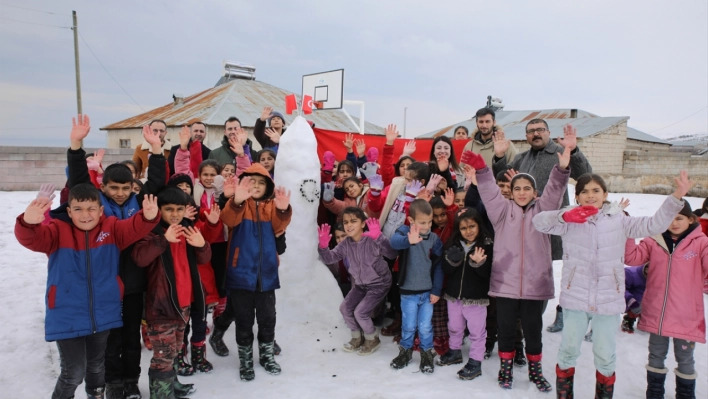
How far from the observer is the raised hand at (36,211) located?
238cm

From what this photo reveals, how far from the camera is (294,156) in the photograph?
4.34 meters

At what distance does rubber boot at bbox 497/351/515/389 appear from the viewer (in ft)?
11.1

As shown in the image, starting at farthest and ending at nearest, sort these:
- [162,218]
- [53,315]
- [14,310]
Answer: [14,310] → [162,218] → [53,315]

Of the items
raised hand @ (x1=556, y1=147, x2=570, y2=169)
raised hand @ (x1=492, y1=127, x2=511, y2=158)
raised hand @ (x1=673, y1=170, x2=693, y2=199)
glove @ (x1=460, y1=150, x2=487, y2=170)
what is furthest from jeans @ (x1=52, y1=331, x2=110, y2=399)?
raised hand @ (x1=673, y1=170, x2=693, y2=199)

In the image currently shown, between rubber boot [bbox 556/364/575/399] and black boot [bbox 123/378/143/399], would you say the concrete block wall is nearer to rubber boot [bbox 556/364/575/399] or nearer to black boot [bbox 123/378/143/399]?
black boot [bbox 123/378/143/399]

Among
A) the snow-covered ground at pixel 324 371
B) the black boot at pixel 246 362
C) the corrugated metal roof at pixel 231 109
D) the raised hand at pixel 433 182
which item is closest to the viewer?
the snow-covered ground at pixel 324 371

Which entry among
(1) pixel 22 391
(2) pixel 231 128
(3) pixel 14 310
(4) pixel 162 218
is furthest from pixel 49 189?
(3) pixel 14 310

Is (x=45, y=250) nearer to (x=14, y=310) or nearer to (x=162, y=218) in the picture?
(x=162, y=218)

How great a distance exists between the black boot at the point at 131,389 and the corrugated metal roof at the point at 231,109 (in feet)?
48.4

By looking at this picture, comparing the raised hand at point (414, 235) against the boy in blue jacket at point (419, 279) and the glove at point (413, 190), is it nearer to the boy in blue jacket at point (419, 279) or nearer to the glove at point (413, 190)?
the boy in blue jacket at point (419, 279)

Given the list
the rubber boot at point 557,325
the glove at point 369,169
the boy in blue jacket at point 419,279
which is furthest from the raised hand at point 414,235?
the rubber boot at point 557,325

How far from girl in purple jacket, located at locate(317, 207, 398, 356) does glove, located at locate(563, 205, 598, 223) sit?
150cm

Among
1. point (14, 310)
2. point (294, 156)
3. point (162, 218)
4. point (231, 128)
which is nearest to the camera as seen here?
Result: point (162, 218)

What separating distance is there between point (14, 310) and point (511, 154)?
5.60 metres
